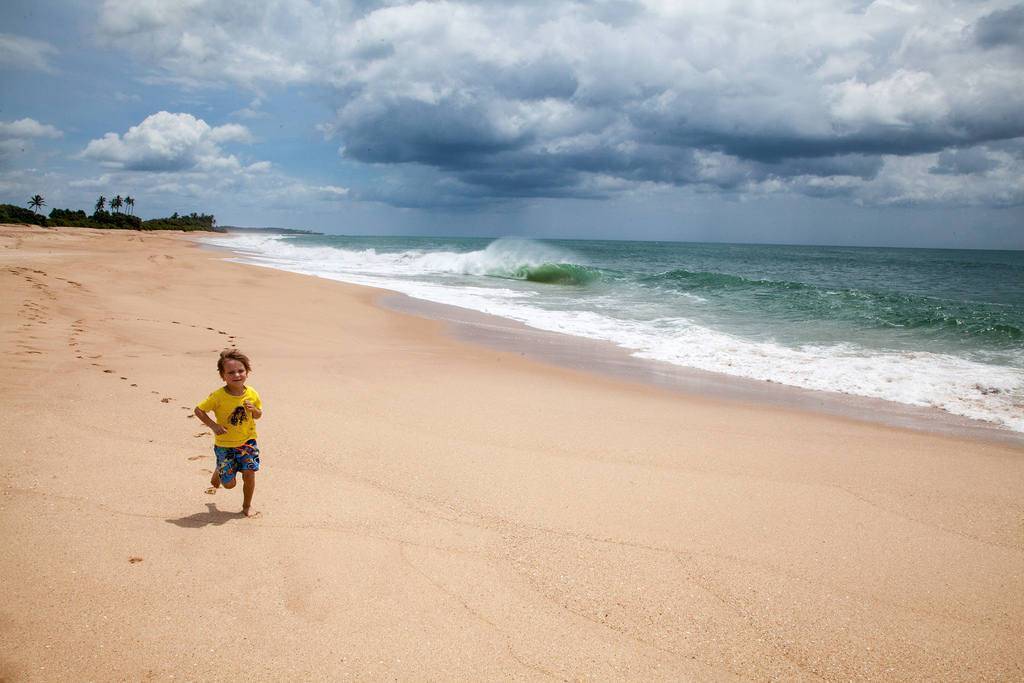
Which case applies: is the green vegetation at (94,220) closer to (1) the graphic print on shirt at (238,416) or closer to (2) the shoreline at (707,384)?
(2) the shoreline at (707,384)

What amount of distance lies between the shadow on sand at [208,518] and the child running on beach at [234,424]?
0.37 feet

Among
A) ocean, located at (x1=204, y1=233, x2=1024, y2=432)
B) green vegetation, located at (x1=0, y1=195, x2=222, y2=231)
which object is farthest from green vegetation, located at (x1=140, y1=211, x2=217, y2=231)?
ocean, located at (x1=204, y1=233, x2=1024, y2=432)

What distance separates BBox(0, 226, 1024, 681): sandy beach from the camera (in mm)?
2771

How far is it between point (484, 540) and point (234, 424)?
1.83 metres

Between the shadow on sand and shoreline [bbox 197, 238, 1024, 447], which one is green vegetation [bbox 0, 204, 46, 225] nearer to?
shoreline [bbox 197, 238, 1024, 447]

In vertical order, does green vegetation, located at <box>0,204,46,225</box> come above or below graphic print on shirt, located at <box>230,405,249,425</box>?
above

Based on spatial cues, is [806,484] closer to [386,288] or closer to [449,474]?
[449,474]

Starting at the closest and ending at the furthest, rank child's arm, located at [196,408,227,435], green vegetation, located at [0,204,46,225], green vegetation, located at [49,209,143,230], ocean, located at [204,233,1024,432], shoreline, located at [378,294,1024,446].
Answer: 1. child's arm, located at [196,408,227,435]
2. shoreline, located at [378,294,1024,446]
3. ocean, located at [204,233,1024,432]
4. green vegetation, located at [0,204,46,225]
5. green vegetation, located at [49,209,143,230]

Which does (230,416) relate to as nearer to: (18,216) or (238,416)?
(238,416)

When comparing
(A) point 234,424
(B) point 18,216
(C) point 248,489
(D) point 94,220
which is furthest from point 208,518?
(D) point 94,220

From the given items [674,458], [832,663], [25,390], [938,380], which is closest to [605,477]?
[674,458]

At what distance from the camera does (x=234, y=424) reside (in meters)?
3.76

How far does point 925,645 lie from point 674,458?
2.52 metres

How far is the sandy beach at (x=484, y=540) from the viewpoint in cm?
277
